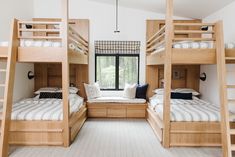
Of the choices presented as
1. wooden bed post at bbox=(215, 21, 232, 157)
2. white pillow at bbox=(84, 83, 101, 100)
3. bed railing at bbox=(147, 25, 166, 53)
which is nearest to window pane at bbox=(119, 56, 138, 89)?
bed railing at bbox=(147, 25, 166, 53)

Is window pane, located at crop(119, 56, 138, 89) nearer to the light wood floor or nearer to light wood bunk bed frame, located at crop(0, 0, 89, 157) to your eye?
the light wood floor

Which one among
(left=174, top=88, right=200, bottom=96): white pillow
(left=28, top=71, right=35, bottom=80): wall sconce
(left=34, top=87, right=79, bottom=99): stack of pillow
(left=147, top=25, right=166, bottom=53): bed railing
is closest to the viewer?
(left=147, top=25, right=166, bottom=53): bed railing

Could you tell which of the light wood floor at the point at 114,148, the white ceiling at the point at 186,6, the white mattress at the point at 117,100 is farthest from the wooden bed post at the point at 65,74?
the white ceiling at the point at 186,6

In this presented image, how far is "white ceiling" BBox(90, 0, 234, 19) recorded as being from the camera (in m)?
4.39

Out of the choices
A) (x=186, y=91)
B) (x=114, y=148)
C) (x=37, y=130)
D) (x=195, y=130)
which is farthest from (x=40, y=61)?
(x=186, y=91)

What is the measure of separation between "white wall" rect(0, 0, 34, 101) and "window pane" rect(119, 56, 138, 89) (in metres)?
2.46

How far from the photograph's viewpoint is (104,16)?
588 cm

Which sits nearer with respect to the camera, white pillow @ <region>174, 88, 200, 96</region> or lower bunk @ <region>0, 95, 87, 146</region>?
lower bunk @ <region>0, 95, 87, 146</region>

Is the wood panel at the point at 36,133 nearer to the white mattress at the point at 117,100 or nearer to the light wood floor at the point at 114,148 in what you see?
the light wood floor at the point at 114,148

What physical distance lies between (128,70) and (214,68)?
2.27m

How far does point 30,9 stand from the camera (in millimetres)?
5652

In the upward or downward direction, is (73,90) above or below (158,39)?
below

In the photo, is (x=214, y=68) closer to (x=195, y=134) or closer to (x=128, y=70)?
(x=195, y=134)

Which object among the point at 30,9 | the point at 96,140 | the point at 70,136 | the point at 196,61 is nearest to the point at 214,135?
the point at 196,61
